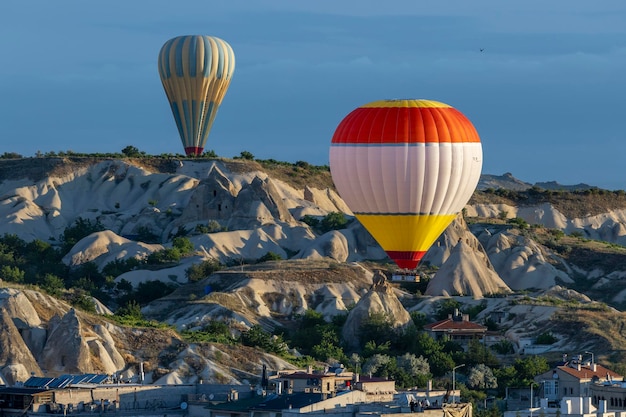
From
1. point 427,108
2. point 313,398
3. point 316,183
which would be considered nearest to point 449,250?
point 316,183

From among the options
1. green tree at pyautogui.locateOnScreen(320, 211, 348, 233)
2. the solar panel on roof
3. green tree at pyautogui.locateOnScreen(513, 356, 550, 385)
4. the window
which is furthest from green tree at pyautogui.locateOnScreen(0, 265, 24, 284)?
the solar panel on roof

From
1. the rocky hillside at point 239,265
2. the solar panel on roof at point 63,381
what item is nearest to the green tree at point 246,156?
the rocky hillside at point 239,265

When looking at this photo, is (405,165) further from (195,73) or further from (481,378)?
(195,73)

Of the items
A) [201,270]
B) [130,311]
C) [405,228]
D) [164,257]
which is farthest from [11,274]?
[405,228]

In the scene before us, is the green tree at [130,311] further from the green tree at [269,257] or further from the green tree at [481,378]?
the green tree at [481,378]

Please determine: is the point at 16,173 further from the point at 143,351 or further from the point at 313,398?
the point at 313,398

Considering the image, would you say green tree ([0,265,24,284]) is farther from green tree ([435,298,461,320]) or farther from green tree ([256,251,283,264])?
green tree ([435,298,461,320])
